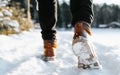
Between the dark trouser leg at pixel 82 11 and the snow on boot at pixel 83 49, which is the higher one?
the dark trouser leg at pixel 82 11

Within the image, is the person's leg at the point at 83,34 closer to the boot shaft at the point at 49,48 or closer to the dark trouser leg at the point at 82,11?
the dark trouser leg at the point at 82,11

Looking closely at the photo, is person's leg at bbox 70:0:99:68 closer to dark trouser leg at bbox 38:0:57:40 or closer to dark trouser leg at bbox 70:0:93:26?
dark trouser leg at bbox 70:0:93:26

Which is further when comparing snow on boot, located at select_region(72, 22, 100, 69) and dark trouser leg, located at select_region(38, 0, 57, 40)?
dark trouser leg, located at select_region(38, 0, 57, 40)

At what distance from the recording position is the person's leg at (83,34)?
2084mm

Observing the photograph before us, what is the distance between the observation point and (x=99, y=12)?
199 ft

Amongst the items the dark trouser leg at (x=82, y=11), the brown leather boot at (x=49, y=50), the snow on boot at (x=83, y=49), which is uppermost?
the dark trouser leg at (x=82, y=11)

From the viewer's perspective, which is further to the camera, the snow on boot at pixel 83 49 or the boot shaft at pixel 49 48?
the boot shaft at pixel 49 48

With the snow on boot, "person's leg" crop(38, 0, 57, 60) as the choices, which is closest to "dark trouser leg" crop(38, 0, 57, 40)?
"person's leg" crop(38, 0, 57, 60)

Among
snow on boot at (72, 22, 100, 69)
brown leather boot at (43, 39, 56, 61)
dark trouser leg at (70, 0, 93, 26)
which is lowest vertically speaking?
brown leather boot at (43, 39, 56, 61)

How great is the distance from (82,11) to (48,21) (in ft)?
1.81

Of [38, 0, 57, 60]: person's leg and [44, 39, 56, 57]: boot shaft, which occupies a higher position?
[38, 0, 57, 60]: person's leg

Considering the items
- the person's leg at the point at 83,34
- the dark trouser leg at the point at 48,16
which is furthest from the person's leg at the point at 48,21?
the person's leg at the point at 83,34

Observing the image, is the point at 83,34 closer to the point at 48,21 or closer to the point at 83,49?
the point at 83,49

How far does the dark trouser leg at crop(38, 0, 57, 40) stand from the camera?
261cm
